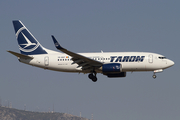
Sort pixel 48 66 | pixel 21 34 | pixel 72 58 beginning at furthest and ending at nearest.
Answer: pixel 21 34 < pixel 48 66 < pixel 72 58

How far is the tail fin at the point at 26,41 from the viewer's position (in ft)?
191

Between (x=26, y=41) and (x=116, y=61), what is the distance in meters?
17.2

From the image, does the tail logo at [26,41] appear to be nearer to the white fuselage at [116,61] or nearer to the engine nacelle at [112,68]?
the white fuselage at [116,61]

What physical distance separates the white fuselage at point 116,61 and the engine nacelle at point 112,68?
100cm

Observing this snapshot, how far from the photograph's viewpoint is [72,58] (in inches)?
2047

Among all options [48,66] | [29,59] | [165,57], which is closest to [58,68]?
[48,66]

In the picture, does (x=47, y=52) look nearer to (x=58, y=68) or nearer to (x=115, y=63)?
(x=58, y=68)

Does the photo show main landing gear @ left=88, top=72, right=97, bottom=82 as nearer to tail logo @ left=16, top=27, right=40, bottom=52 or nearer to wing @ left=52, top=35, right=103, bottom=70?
wing @ left=52, top=35, right=103, bottom=70

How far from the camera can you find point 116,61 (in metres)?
52.8

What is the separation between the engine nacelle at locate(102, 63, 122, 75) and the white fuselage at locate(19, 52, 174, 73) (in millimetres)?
1001

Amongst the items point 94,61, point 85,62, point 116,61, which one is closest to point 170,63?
point 116,61

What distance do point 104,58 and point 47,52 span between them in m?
10.4

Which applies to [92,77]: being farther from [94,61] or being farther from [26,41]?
[26,41]

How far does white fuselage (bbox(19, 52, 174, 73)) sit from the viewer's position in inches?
2056
